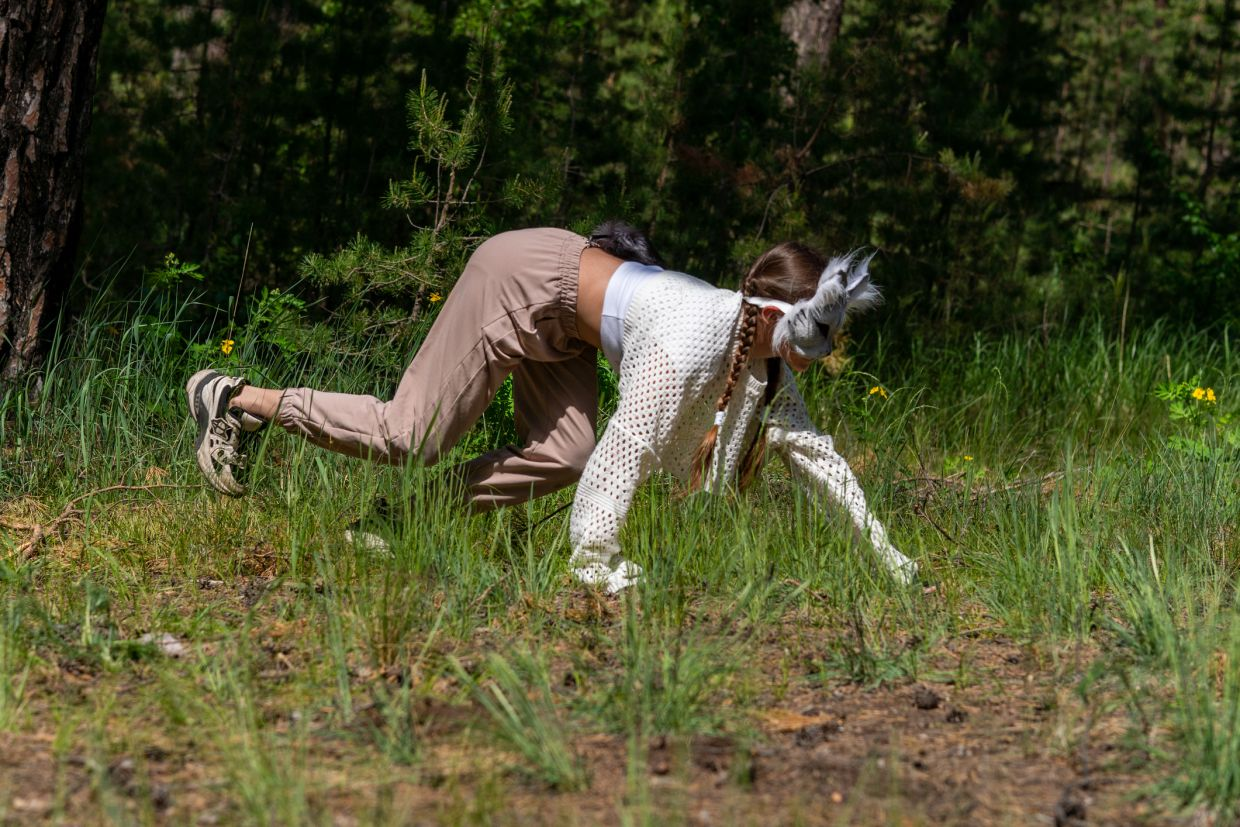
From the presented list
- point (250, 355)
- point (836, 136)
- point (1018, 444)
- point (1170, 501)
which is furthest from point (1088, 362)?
point (250, 355)

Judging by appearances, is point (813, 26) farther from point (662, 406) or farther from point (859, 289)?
point (662, 406)

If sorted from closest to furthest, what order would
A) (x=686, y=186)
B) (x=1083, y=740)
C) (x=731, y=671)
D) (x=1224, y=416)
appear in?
1. (x=1083, y=740)
2. (x=731, y=671)
3. (x=1224, y=416)
4. (x=686, y=186)

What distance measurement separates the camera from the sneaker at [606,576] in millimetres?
3270

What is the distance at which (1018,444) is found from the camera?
5520 mm

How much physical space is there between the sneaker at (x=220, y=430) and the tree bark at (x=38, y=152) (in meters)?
1.10

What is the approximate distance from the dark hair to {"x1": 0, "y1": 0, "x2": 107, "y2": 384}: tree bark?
6.28 feet

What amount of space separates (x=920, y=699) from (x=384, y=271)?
2.52 metres

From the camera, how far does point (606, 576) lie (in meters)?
3.28

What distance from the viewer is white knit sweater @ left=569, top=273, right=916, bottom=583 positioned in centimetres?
324

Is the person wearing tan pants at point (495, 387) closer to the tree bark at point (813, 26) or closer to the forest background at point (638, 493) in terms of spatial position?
the forest background at point (638, 493)

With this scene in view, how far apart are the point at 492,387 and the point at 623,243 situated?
51 cm

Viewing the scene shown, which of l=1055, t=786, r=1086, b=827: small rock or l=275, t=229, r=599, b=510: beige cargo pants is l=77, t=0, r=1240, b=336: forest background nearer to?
l=275, t=229, r=599, b=510: beige cargo pants

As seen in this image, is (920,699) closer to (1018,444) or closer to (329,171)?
(1018,444)

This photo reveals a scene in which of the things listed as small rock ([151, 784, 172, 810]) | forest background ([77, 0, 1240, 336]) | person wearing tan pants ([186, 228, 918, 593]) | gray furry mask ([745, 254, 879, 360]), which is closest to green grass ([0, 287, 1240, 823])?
small rock ([151, 784, 172, 810])
